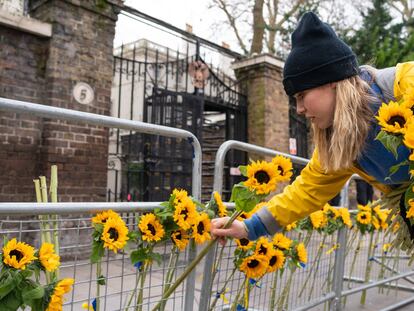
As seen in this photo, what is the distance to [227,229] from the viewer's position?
1.90 m

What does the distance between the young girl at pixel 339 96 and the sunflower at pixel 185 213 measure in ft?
0.45

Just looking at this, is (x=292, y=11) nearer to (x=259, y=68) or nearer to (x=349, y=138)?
(x=259, y=68)

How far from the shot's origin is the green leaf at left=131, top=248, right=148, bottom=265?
1805 mm

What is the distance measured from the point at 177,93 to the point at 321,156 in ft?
16.5

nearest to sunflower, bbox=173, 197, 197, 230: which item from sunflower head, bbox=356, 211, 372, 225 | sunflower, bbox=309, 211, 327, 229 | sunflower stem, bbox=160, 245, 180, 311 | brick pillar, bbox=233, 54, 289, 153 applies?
→ sunflower stem, bbox=160, 245, 180, 311

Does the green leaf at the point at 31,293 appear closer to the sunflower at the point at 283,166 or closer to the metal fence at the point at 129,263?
the metal fence at the point at 129,263

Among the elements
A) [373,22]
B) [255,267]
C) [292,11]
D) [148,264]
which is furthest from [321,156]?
[292,11]

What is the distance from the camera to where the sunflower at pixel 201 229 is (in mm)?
1861

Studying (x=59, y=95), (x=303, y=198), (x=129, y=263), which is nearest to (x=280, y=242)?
(x=303, y=198)

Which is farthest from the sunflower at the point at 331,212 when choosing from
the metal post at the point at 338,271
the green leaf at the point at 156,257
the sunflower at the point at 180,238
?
the green leaf at the point at 156,257

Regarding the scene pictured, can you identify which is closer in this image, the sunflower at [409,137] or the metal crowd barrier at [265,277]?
the sunflower at [409,137]

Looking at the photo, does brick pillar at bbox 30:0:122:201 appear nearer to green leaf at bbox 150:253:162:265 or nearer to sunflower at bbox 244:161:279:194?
green leaf at bbox 150:253:162:265

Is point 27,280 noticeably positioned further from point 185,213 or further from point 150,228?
point 185,213

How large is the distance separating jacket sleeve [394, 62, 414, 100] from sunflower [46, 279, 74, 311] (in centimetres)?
139
